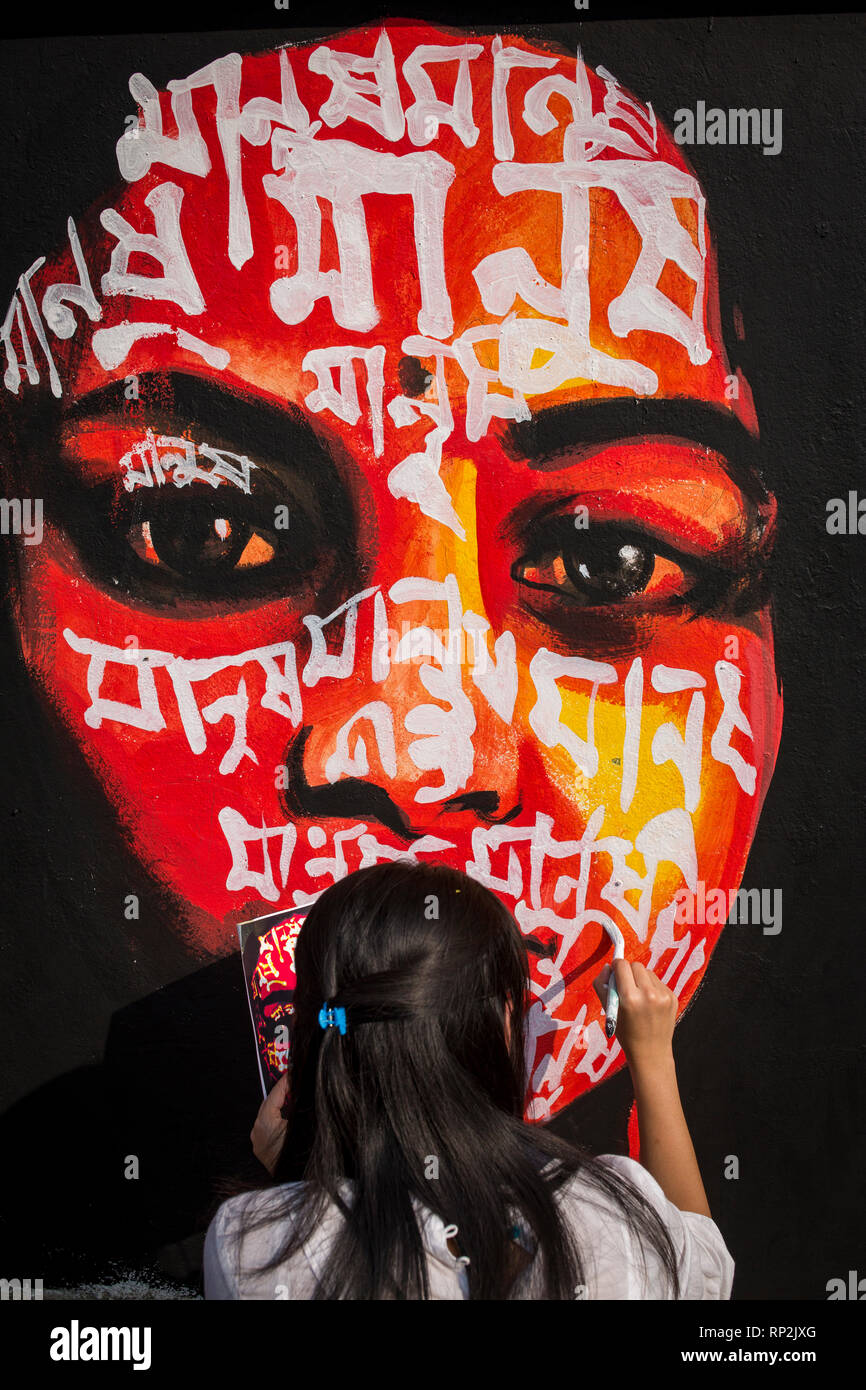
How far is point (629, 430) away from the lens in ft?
9.24

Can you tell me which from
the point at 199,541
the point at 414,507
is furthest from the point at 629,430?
the point at 199,541

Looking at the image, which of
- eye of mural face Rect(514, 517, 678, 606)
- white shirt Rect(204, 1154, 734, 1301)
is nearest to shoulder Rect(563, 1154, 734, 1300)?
white shirt Rect(204, 1154, 734, 1301)

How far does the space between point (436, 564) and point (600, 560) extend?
20.3 inches

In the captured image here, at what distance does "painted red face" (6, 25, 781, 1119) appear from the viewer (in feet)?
9.14

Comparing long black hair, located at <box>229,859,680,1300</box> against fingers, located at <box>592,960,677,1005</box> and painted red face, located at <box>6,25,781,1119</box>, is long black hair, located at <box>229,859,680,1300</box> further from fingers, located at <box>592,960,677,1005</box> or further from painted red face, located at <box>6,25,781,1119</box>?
painted red face, located at <box>6,25,781,1119</box>

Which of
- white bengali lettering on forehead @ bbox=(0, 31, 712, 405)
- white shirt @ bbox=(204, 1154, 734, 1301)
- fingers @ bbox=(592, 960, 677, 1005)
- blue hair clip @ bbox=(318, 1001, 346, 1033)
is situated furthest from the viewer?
white bengali lettering on forehead @ bbox=(0, 31, 712, 405)

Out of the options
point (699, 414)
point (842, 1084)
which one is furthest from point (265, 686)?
point (842, 1084)

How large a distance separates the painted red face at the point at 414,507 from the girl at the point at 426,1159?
1.08 metres

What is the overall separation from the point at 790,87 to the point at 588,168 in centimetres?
66

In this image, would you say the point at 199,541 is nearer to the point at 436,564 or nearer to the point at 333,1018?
the point at 436,564

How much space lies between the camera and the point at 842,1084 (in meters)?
2.86

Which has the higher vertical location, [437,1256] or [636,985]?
[636,985]

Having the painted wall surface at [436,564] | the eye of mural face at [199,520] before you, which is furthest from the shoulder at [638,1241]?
the eye of mural face at [199,520]

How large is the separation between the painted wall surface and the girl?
1103 millimetres
